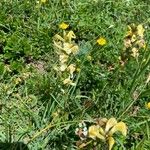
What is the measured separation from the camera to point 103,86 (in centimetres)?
325

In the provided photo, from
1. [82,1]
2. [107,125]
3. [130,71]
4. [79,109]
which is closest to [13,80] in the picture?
[79,109]

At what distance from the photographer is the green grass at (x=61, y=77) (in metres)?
2.86

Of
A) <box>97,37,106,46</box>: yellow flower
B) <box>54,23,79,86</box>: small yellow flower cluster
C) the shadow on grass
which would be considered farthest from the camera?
<box>97,37,106,46</box>: yellow flower

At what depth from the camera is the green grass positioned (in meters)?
2.86

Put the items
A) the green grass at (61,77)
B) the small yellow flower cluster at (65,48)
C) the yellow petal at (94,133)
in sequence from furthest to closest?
1. the green grass at (61,77)
2. the small yellow flower cluster at (65,48)
3. the yellow petal at (94,133)

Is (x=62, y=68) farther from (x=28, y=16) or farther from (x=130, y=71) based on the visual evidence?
(x=28, y=16)

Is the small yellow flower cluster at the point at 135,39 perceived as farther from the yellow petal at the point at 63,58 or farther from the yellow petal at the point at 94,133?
the yellow petal at the point at 94,133

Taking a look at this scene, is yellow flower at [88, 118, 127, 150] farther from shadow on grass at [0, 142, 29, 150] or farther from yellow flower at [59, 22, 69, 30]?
yellow flower at [59, 22, 69, 30]

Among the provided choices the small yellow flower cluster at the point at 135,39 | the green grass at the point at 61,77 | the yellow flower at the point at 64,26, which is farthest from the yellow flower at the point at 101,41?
the small yellow flower cluster at the point at 135,39

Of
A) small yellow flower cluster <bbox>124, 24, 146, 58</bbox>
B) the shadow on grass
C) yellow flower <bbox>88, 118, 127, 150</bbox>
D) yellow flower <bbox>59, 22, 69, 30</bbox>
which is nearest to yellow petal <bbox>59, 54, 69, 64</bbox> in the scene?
small yellow flower cluster <bbox>124, 24, 146, 58</bbox>

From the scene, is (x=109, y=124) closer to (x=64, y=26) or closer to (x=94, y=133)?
(x=94, y=133)

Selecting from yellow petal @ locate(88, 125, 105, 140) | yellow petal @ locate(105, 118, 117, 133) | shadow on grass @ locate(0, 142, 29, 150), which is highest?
yellow petal @ locate(105, 118, 117, 133)

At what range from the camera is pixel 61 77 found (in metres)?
2.86

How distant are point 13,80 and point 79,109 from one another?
576 millimetres
